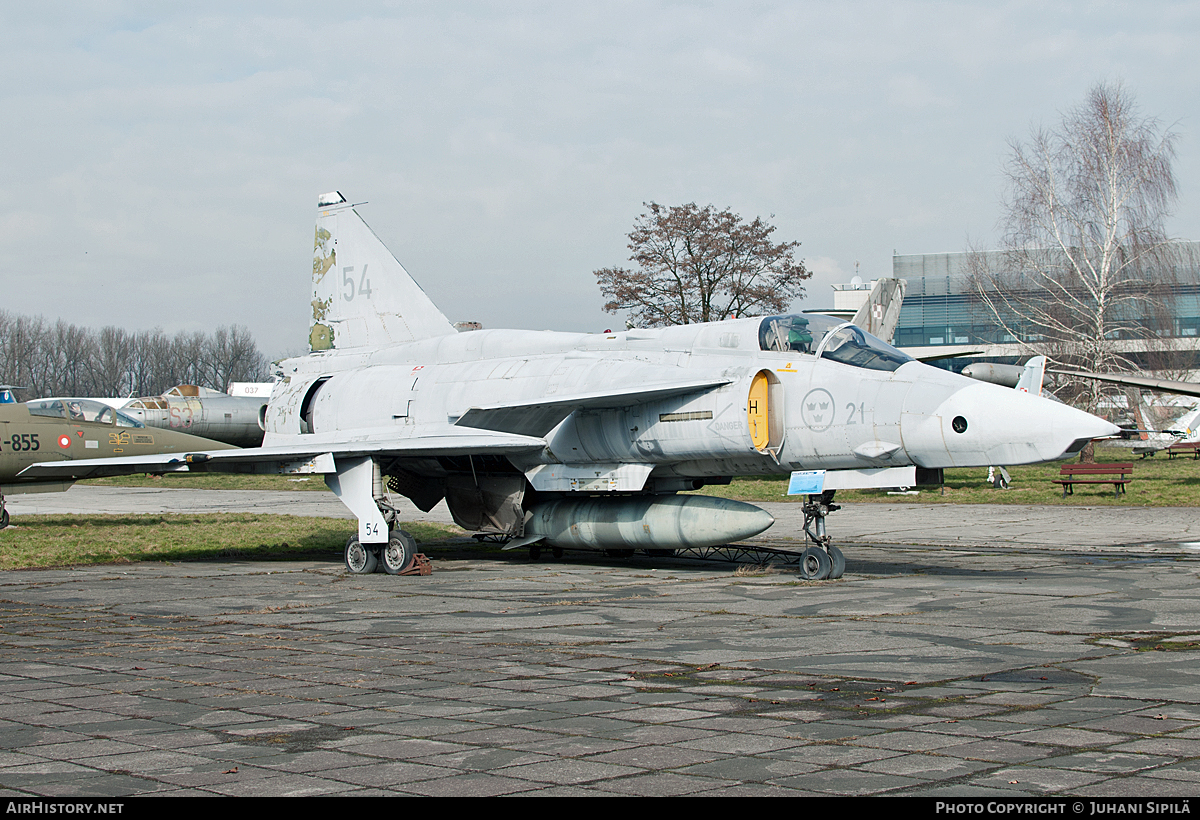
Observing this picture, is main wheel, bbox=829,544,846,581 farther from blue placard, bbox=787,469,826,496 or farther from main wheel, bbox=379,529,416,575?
main wheel, bbox=379,529,416,575

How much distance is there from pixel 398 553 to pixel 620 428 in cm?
311

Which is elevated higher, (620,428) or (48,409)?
(48,409)

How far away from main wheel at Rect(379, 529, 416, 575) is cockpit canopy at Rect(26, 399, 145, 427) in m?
9.03

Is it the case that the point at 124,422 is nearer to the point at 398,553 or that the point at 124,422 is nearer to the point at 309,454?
the point at 309,454

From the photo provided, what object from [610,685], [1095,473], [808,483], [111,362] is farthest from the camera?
[111,362]

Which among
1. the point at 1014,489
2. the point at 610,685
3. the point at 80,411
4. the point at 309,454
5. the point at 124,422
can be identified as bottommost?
the point at 1014,489

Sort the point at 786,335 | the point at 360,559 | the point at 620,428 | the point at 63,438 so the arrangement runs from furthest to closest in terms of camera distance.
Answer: the point at 63,438, the point at 360,559, the point at 620,428, the point at 786,335

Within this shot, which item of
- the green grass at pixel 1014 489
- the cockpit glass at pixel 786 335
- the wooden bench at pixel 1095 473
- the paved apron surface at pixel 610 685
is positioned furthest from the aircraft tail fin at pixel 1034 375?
the cockpit glass at pixel 786 335

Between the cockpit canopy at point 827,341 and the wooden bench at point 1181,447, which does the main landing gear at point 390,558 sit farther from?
the wooden bench at point 1181,447

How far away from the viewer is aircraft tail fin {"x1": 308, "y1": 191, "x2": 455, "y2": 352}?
16.8 m

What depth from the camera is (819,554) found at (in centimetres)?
1131

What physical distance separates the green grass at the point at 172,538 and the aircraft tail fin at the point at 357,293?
129 inches

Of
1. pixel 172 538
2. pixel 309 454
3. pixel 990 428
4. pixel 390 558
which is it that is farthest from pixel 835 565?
pixel 172 538

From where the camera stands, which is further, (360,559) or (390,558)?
(360,559)
